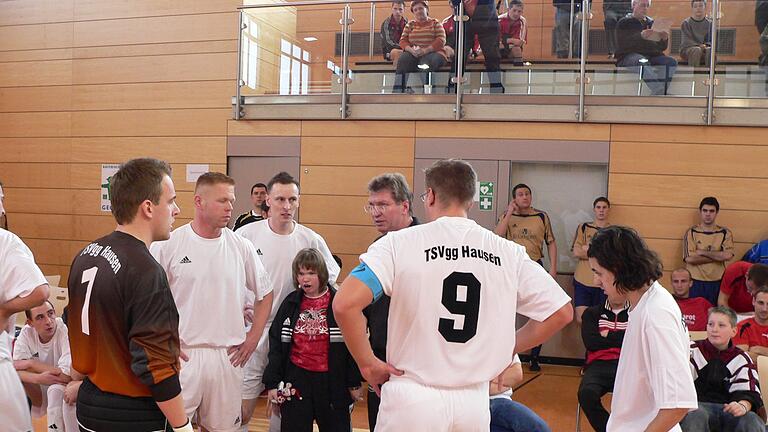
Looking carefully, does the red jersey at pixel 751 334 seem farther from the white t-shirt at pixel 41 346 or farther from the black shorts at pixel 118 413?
the white t-shirt at pixel 41 346

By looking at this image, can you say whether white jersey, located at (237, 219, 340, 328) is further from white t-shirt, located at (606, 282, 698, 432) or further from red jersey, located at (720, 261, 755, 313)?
red jersey, located at (720, 261, 755, 313)

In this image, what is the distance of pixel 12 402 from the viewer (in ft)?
11.1

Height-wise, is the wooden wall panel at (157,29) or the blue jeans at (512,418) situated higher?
the wooden wall panel at (157,29)

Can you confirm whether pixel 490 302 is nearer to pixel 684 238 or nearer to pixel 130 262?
pixel 130 262

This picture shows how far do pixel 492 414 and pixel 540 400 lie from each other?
3.19 meters

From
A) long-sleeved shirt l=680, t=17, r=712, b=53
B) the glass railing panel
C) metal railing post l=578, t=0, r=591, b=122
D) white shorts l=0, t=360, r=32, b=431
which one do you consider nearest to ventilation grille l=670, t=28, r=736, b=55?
the glass railing panel

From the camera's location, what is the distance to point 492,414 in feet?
13.0

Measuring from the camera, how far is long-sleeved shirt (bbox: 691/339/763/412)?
15.8 feet

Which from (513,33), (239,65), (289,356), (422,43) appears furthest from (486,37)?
(289,356)

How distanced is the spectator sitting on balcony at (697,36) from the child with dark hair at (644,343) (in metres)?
6.07

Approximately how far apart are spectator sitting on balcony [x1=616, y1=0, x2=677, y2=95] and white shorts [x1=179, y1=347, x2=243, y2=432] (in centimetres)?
614

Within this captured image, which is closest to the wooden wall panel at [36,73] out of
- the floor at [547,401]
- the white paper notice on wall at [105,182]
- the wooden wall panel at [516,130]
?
the white paper notice on wall at [105,182]

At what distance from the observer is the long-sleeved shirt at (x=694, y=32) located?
7961 millimetres

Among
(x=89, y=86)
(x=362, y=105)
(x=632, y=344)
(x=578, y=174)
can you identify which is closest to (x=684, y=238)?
(x=578, y=174)
